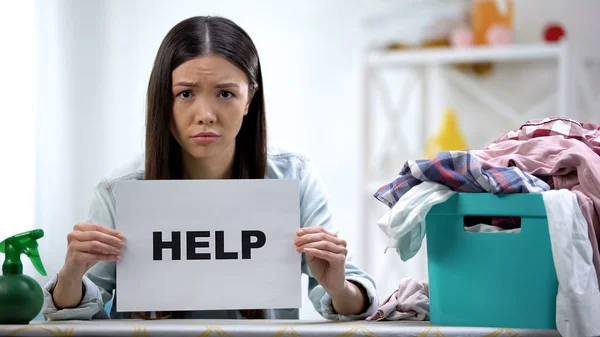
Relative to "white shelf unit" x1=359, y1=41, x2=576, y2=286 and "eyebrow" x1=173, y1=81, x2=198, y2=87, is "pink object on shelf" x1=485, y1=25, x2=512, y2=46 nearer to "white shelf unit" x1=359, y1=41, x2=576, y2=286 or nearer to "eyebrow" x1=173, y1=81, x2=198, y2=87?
"white shelf unit" x1=359, y1=41, x2=576, y2=286

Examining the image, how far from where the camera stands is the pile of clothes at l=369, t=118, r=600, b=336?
1110 mm

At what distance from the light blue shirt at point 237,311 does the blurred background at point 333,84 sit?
88cm

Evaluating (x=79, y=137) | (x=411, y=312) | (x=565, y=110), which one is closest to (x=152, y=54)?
(x=79, y=137)

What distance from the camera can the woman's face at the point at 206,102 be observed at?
1.39m

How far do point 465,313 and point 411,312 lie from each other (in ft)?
0.45

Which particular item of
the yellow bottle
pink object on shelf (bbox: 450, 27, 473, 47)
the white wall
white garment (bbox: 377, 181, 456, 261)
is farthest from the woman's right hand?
pink object on shelf (bbox: 450, 27, 473, 47)

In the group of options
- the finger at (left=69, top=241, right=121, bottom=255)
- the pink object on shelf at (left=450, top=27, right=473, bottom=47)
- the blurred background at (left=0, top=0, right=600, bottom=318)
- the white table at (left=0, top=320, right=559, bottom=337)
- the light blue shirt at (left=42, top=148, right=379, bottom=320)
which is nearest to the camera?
the white table at (left=0, top=320, right=559, bottom=337)

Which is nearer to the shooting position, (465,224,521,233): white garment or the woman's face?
(465,224,521,233): white garment

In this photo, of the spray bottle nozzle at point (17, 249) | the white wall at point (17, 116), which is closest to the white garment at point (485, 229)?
the spray bottle nozzle at point (17, 249)

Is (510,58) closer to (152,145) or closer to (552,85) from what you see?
(552,85)

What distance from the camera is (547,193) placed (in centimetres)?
114

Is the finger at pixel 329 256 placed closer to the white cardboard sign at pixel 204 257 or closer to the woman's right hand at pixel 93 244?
the white cardboard sign at pixel 204 257

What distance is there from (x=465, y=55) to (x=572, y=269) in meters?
2.01

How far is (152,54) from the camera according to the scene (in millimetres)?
3100
